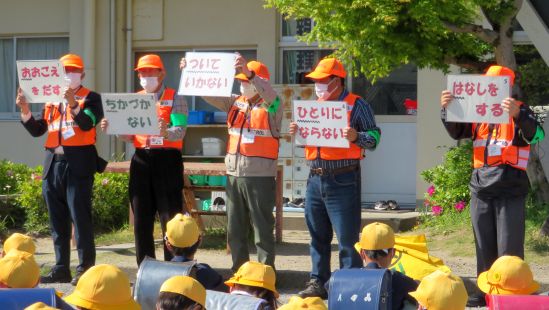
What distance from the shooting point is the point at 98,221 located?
484 inches

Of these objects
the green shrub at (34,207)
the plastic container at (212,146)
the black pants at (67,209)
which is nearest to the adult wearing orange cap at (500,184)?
the black pants at (67,209)

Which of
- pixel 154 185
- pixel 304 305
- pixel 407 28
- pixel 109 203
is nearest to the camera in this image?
pixel 304 305

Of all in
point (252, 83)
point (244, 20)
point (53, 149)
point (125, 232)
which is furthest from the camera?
point (244, 20)

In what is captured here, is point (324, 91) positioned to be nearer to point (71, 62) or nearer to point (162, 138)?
point (162, 138)

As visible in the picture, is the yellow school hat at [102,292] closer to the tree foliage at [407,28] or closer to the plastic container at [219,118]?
the tree foliage at [407,28]

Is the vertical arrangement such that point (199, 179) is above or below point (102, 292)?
above

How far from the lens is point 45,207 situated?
12.3 m

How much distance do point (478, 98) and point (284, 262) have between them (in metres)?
3.35

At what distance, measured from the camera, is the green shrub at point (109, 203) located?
482 inches

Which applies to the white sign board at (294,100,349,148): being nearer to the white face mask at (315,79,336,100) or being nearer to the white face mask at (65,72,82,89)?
the white face mask at (315,79,336,100)

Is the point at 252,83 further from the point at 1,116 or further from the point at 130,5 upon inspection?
the point at 1,116

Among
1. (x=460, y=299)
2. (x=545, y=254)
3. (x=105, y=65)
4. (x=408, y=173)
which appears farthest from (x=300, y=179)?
(x=460, y=299)

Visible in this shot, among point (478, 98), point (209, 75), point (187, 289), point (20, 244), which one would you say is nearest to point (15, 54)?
point (209, 75)

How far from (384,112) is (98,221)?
14.7 ft
